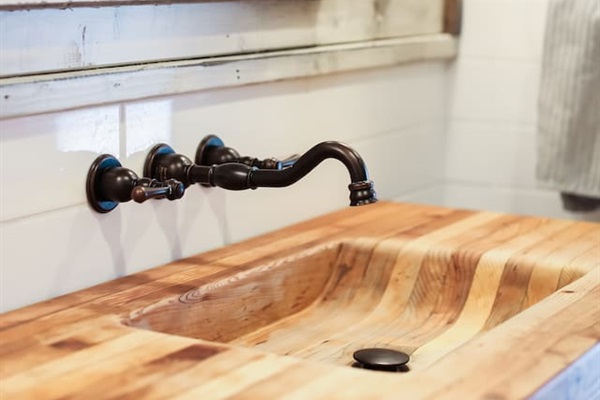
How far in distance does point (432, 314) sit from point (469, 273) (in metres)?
0.07

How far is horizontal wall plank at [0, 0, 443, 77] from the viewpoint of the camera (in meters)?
1.07

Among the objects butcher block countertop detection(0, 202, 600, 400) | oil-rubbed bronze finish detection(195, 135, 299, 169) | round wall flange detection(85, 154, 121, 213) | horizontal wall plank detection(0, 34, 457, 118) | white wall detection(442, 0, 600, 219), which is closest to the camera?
butcher block countertop detection(0, 202, 600, 400)

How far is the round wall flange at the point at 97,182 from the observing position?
3.83ft

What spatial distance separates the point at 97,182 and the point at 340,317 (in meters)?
→ 0.38

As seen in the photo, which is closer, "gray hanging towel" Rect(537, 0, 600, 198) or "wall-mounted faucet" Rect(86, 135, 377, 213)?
"wall-mounted faucet" Rect(86, 135, 377, 213)

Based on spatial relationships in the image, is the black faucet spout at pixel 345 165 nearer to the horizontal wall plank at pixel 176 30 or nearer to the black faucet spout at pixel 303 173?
the black faucet spout at pixel 303 173

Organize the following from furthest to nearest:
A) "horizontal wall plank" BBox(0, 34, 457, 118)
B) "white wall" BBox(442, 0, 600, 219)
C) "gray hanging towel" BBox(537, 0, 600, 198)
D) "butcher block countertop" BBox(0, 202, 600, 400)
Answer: "white wall" BBox(442, 0, 600, 219), "gray hanging towel" BBox(537, 0, 600, 198), "horizontal wall plank" BBox(0, 34, 457, 118), "butcher block countertop" BBox(0, 202, 600, 400)

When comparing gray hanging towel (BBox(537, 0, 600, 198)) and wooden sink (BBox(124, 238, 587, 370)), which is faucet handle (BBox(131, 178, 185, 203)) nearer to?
wooden sink (BBox(124, 238, 587, 370))

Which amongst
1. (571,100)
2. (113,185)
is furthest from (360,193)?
(571,100)

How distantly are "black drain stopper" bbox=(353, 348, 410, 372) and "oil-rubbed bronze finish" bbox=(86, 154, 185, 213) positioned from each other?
0.90 feet

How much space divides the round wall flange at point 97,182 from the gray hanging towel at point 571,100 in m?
0.82

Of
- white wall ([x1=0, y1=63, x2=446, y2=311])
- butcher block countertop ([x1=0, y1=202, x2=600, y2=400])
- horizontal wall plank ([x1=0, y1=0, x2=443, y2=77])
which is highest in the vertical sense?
horizontal wall plank ([x1=0, y1=0, x2=443, y2=77])

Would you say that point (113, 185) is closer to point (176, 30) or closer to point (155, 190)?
point (155, 190)

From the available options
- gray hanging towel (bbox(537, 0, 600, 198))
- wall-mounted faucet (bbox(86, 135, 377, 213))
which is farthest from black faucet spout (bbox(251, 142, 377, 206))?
gray hanging towel (bbox(537, 0, 600, 198))
